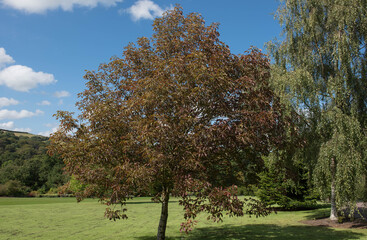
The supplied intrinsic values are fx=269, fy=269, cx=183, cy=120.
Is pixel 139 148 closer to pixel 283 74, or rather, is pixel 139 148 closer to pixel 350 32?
pixel 283 74

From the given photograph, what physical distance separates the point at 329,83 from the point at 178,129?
936 cm

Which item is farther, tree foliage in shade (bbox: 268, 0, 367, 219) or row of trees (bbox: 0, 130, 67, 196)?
row of trees (bbox: 0, 130, 67, 196)

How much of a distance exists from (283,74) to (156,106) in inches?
319

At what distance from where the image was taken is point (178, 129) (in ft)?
26.5

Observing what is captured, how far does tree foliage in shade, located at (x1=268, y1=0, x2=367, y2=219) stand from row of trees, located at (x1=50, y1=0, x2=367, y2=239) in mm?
54

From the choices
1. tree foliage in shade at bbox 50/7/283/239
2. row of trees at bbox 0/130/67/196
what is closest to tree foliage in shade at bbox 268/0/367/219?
tree foliage in shade at bbox 50/7/283/239

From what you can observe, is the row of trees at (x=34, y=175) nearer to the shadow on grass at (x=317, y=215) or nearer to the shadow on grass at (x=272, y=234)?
the shadow on grass at (x=317, y=215)

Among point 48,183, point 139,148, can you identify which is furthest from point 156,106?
point 48,183

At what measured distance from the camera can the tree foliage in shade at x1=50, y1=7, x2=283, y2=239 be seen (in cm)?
784

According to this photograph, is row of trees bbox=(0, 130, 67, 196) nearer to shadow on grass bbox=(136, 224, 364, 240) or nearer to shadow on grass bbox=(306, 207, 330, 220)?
shadow on grass bbox=(306, 207, 330, 220)

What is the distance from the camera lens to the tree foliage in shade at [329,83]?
39.7 feet

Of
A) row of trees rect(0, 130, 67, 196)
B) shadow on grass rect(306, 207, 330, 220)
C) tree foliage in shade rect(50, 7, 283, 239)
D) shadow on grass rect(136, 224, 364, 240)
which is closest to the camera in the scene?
tree foliage in shade rect(50, 7, 283, 239)

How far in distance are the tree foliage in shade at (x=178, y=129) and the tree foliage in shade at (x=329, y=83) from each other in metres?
3.38

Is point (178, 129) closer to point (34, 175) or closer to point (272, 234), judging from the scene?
point (272, 234)
